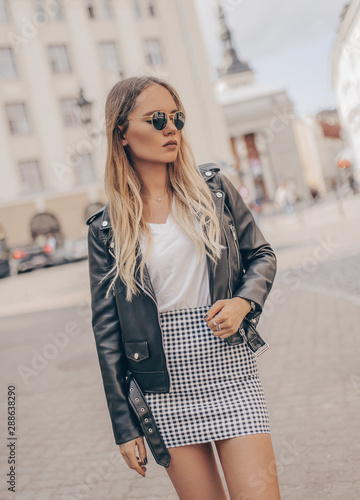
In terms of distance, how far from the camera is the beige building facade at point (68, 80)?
34906mm

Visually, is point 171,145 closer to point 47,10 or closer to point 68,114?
point 68,114

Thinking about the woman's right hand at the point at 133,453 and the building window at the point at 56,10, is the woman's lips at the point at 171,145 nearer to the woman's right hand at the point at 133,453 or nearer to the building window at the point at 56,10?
the woman's right hand at the point at 133,453

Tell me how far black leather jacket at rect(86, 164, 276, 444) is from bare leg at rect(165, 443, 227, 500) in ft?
0.55

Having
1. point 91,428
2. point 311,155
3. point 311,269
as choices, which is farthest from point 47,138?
point 311,155

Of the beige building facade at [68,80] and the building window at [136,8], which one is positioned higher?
the building window at [136,8]

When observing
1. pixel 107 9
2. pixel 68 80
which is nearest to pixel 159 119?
pixel 68 80

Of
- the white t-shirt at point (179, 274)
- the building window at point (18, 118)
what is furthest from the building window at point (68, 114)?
the white t-shirt at point (179, 274)

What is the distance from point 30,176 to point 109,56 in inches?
362

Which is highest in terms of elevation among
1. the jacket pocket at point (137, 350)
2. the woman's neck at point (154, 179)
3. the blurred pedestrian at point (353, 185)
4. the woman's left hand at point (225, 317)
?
the woman's neck at point (154, 179)

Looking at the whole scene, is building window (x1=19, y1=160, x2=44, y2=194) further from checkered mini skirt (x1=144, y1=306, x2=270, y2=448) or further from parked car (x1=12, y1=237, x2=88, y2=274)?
checkered mini skirt (x1=144, y1=306, x2=270, y2=448)

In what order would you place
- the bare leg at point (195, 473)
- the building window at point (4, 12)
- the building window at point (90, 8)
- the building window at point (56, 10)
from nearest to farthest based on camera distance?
1. the bare leg at point (195, 473)
2. the building window at point (4, 12)
3. the building window at point (56, 10)
4. the building window at point (90, 8)

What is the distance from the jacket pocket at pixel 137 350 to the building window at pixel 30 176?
34732mm

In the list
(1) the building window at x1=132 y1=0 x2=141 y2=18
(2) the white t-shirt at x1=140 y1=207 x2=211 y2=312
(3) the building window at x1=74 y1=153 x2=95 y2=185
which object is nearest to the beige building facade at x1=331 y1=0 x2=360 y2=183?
(1) the building window at x1=132 y1=0 x2=141 y2=18

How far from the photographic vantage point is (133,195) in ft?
7.11
